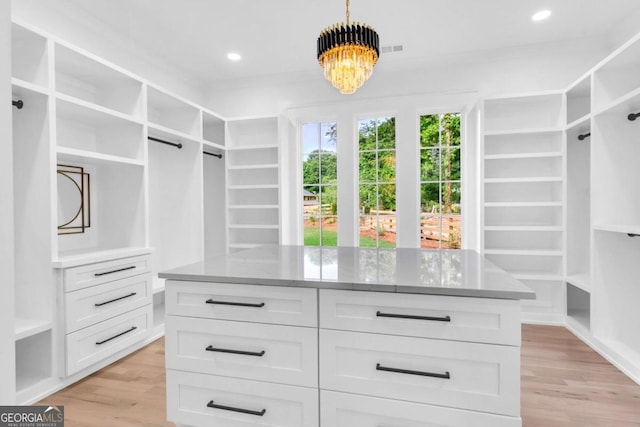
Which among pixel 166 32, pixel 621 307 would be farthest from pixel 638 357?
pixel 166 32

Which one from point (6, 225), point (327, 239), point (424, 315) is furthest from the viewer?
point (327, 239)

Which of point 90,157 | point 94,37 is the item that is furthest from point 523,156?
point 94,37

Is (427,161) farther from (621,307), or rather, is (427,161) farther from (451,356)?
(451,356)

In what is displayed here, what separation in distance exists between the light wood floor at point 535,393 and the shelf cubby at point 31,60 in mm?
2019

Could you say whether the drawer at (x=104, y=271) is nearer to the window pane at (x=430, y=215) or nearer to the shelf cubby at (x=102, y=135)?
the shelf cubby at (x=102, y=135)

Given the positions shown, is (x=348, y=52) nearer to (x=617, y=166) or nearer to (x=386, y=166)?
(x=386, y=166)

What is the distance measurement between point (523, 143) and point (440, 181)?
918 mm

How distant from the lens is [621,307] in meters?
2.73

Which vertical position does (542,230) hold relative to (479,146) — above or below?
below

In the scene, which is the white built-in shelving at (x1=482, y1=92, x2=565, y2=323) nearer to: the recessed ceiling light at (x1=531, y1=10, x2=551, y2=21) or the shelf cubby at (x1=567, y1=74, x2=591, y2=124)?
the shelf cubby at (x1=567, y1=74, x2=591, y2=124)

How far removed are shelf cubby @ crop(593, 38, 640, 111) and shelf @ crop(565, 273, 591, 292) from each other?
150cm

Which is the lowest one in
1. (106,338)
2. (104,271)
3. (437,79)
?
(106,338)

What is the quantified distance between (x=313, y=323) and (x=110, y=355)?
210cm

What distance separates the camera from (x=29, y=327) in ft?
6.83
